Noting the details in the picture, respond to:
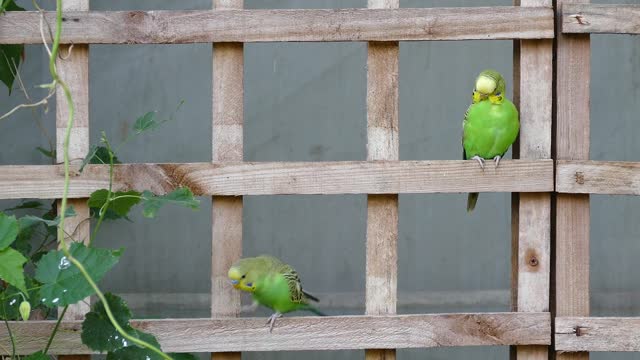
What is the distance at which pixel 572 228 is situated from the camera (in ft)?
8.59

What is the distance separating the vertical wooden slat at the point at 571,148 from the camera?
260 centimetres

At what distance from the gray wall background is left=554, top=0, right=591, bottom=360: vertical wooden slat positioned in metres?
1.79

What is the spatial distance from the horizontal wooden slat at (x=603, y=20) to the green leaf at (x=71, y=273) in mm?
1173

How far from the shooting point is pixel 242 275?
8.42 ft

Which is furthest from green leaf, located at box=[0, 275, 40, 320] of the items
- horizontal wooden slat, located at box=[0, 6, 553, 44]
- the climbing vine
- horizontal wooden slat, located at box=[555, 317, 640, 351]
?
horizontal wooden slat, located at box=[555, 317, 640, 351]

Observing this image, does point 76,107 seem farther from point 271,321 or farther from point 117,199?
point 271,321

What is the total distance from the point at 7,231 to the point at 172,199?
376 millimetres

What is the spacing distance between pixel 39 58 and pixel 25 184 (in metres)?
1.74

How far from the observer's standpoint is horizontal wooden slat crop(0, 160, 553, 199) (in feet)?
8.39

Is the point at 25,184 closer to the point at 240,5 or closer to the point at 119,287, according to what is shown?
the point at 240,5

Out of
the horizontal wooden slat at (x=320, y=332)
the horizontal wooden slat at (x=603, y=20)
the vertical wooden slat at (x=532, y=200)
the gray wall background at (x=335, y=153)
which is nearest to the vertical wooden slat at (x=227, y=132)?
the horizontal wooden slat at (x=320, y=332)

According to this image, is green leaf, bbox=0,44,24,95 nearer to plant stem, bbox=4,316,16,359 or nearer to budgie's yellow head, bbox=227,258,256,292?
plant stem, bbox=4,316,16,359

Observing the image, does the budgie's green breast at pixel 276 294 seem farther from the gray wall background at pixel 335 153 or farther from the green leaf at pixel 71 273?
the gray wall background at pixel 335 153

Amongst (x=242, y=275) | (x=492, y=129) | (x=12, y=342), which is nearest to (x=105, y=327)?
(x=12, y=342)
